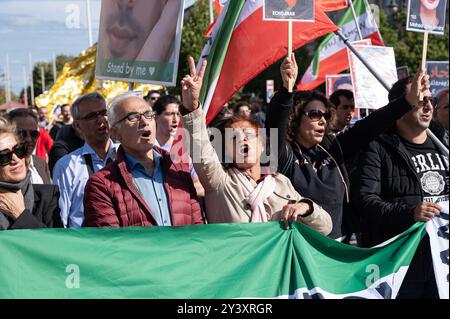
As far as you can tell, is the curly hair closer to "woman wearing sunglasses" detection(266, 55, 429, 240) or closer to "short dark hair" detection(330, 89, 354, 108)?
"woman wearing sunglasses" detection(266, 55, 429, 240)

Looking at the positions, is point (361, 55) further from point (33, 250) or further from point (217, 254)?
point (33, 250)

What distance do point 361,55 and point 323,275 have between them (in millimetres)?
3660

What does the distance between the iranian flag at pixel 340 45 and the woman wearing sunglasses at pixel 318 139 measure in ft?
17.0

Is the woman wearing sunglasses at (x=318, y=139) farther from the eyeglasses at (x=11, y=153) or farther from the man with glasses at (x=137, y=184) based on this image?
the eyeglasses at (x=11, y=153)

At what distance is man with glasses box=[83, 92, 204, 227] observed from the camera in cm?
425

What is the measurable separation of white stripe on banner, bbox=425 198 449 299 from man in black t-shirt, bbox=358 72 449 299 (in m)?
0.07

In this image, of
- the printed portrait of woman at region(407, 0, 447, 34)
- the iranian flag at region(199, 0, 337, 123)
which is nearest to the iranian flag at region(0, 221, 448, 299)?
the iranian flag at region(199, 0, 337, 123)

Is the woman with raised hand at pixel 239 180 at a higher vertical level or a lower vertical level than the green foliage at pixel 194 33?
lower

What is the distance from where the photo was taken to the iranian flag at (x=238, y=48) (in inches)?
255

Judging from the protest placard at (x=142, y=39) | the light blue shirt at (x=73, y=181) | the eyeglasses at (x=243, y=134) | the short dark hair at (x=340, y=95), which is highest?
the protest placard at (x=142, y=39)

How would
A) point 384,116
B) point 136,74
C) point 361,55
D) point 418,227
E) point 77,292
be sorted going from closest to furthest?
point 77,292, point 418,227, point 384,116, point 136,74, point 361,55

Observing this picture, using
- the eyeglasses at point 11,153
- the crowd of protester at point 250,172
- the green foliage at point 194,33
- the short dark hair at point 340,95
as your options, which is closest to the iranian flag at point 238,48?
the short dark hair at point 340,95

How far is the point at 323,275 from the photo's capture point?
4.56 metres
